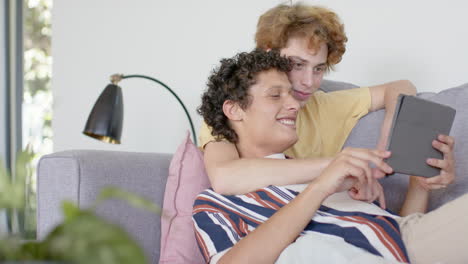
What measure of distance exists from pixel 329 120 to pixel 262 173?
0.56m

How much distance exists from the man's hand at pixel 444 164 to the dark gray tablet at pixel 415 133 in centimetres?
1

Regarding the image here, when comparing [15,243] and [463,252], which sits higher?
[15,243]

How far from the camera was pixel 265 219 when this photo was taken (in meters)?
1.39

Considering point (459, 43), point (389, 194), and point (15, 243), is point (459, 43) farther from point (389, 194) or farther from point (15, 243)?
point (15, 243)

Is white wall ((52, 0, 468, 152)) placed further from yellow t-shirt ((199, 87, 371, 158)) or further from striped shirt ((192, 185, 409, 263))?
striped shirt ((192, 185, 409, 263))

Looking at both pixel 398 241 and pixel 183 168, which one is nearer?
pixel 398 241

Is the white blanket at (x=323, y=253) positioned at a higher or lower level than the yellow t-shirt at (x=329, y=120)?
lower

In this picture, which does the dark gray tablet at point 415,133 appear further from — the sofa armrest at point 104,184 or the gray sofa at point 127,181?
the sofa armrest at point 104,184

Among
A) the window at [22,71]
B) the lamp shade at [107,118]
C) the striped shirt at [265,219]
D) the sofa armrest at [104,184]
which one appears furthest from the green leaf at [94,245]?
the window at [22,71]

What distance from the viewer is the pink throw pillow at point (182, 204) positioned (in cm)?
159

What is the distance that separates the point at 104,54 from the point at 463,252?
2591 mm

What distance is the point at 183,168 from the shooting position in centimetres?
167

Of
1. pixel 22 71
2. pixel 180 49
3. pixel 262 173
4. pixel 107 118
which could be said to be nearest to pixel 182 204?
pixel 262 173

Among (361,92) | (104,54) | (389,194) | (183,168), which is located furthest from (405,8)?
(104,54)
